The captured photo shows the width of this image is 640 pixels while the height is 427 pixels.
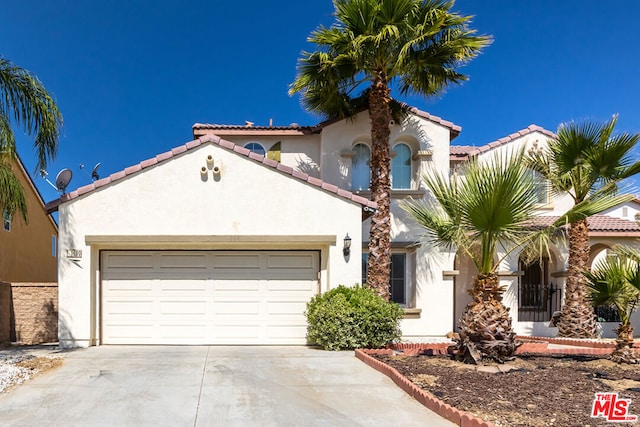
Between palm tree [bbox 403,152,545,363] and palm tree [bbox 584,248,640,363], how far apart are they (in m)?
1.74

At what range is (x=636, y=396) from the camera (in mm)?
6184

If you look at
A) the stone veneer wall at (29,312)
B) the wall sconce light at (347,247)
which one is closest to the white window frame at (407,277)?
the wall sconce light at (347,247)

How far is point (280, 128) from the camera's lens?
14.3 meters

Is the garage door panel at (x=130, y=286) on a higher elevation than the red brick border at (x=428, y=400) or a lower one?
higher

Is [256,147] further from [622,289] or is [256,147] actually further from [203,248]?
[622,289]

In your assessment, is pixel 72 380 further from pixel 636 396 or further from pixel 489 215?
pixel 636 396

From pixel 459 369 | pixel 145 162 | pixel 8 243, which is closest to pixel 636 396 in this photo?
pixel 459 369

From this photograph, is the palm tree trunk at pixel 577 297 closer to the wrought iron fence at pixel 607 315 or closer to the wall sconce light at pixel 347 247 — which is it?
the wrought iron fence at pixel 607 315

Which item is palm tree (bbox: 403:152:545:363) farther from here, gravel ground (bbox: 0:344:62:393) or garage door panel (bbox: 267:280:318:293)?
gravel ground (bbox: 0:344:62:393)

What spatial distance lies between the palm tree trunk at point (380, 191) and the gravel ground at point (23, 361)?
24.3 feet

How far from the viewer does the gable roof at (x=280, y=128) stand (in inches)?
535

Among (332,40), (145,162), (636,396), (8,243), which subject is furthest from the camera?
(8,243)

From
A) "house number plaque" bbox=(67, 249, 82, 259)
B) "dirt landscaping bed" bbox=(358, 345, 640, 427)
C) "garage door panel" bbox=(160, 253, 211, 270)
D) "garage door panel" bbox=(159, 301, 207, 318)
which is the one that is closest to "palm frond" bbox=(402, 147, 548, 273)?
"dirt landscaping bed" bbox=(358, 345, 640, 427)

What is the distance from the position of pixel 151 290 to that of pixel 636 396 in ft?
32.5
